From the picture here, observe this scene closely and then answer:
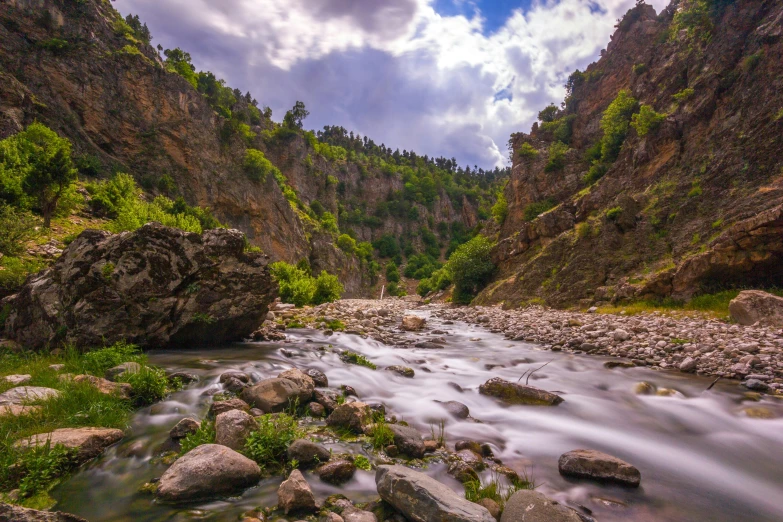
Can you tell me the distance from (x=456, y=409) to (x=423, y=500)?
12.7 feet

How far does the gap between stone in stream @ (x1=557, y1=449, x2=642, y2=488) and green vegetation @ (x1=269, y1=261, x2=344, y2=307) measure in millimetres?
20697

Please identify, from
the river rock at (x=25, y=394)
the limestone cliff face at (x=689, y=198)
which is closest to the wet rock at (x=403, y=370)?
the river rock at (x=25, y=394)

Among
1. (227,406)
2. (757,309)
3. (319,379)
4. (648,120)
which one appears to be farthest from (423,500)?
(648,120)

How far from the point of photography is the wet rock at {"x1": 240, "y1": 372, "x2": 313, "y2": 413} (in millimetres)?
5805

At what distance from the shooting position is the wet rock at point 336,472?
13.5 ft

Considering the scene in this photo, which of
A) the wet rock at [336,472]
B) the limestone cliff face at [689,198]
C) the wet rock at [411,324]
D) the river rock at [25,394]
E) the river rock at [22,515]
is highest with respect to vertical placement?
the limestone cliff face at [689,198]

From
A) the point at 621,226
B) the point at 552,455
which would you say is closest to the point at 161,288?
the point at 552,455

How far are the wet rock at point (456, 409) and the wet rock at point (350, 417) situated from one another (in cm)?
197

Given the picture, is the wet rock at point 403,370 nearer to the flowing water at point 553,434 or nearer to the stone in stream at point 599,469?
the flowing water at point 553,434

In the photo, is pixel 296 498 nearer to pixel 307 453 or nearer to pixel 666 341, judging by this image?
pixel 307 453

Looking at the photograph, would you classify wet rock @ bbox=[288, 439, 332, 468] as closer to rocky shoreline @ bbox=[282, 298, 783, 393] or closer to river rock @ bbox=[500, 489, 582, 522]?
river rock @ bbox=[500, 489, 582, 522]

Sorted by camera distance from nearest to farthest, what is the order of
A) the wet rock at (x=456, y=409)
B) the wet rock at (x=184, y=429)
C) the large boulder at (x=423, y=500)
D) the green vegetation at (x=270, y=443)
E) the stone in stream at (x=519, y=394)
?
the large boulder at (x=423, y=500), the green vegetation at (x=270, y=443), the wet rock at (x=184, y=429), the wet rock at (x=456, y=409), the stone in stream at (x=519, y=394)

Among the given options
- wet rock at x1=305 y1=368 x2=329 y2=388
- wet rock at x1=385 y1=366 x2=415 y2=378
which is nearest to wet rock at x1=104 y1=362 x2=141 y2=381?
wet rock at x1=305 y1=368 x2=329 y2=388

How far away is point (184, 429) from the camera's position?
15.9 feet
